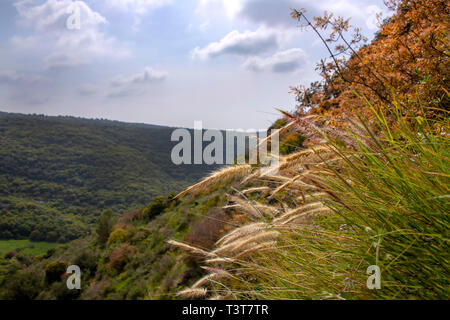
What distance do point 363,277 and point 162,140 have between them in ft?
343

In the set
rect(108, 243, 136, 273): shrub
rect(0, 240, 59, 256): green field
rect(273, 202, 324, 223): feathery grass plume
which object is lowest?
rect(0, 240, 59, 256): green field

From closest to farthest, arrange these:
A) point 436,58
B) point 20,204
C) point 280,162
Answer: point 280,162
point 436,58
point 20,204

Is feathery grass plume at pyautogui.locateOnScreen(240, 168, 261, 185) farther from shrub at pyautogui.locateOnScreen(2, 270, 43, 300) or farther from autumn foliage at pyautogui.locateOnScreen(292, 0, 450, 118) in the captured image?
shrub at pyautogui.locateOnScreen(2, 270, 43, 300)

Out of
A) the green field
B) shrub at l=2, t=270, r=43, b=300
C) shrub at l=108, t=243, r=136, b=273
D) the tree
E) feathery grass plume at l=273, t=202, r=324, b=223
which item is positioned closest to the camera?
feathery grass plume at l=273, t=202, r=324, b=223

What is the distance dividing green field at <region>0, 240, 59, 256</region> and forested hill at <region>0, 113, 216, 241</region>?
179 centimetres

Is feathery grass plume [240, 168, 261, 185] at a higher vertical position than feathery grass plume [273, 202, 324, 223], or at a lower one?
higher

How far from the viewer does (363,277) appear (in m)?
1.04

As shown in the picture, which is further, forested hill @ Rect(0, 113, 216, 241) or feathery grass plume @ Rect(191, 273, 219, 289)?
forested hill @ Rect(0, 113, 216, 241)

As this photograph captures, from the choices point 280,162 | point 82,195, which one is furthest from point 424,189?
point 82,195

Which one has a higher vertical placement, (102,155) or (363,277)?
(102,155)

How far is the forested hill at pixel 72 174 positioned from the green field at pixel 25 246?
179 cm

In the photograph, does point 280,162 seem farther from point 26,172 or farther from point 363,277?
point 26,172

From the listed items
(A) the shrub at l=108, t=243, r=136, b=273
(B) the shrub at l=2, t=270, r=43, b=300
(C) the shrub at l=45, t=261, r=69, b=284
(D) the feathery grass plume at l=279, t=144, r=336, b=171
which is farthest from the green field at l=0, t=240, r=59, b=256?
(D) the feathery grass plume at l=279, t=144, r=336, b=171

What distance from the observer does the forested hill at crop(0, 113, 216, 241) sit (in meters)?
59.5
